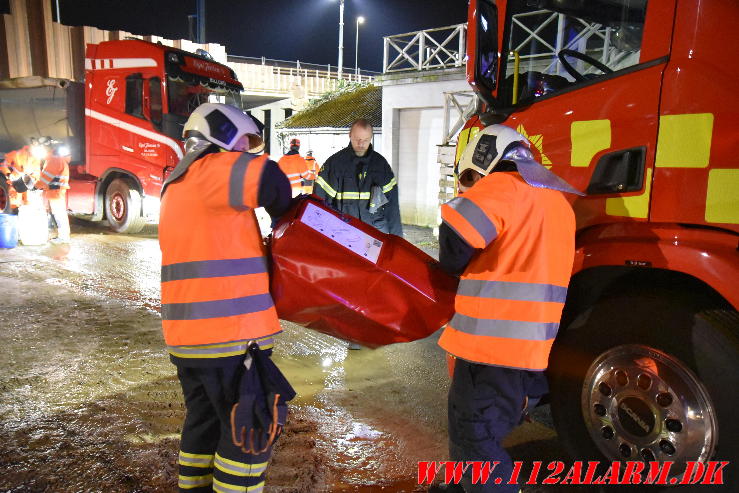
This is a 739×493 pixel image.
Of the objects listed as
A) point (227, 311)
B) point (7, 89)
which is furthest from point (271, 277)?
point (7, 89)

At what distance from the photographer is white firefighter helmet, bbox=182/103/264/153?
2.27m

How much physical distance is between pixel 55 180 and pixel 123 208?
166cm

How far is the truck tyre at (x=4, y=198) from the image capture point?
11223 millimetres

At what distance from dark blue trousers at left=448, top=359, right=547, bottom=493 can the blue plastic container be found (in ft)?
28.3

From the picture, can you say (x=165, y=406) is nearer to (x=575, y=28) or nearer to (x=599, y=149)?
(x=599, y=149)

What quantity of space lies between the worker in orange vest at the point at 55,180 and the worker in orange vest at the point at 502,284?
8784 millimetres

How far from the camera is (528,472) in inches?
121

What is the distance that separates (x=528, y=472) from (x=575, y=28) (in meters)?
2.49

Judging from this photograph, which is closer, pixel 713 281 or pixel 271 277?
pixel 713 281

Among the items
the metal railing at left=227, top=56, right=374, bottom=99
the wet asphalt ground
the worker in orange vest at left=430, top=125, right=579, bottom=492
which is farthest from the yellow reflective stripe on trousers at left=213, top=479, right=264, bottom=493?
the metal railing at left=227, top=56, right=374, bottom=99

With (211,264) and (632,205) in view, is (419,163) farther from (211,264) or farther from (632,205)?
(211,264)

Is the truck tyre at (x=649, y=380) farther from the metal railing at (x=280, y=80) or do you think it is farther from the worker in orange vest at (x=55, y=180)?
the metal railing at (x=280, y=80)

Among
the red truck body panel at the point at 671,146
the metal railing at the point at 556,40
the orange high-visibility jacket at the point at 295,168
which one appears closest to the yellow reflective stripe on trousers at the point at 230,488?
the red truck body panel at the point at 671,146

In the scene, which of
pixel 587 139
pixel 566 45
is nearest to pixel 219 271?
pixel 587 139
